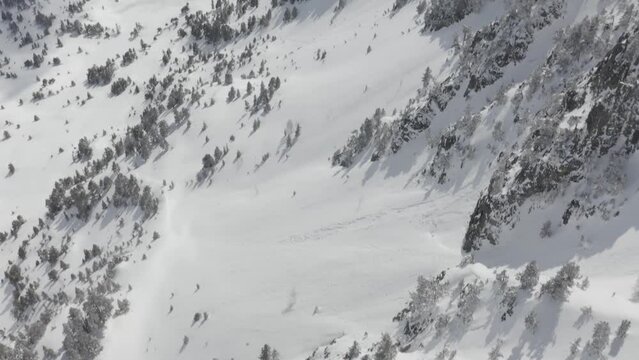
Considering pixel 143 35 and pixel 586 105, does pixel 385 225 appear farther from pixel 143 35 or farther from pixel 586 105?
pixel 143 35

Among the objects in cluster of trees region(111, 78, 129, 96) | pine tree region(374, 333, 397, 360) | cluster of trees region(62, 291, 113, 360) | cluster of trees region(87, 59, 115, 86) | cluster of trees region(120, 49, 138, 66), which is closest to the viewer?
pine tree region(374, 333, 397, 360)

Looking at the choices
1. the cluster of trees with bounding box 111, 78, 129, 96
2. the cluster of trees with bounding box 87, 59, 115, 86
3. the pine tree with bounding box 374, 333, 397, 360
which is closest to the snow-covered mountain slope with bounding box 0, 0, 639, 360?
the pine tree with bounding box 374, 333, 397, 360

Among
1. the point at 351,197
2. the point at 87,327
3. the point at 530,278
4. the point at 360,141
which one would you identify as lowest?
the point at 530,278

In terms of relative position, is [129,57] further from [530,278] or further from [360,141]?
[530,278]

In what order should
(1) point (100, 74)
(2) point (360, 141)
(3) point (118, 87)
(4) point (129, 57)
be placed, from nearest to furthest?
(2) point (360, 141) → (3) point (118, 87) → (1) point (100, 74) → (4) point (129, 57)

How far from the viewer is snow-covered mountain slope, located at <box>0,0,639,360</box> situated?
70.7 ft

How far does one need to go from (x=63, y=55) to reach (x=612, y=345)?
307 feet

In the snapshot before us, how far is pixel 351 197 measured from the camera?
36.8 m

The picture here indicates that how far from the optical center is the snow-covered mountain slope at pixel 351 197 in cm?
2155

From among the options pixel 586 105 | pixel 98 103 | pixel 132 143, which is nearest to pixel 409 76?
pixel 586 105

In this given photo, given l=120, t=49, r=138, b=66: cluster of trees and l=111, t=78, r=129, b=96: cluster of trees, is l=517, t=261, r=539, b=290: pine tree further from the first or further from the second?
l=120, t=49, r=138, b=66: cluster of trees

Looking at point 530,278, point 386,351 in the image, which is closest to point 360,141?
point 530,278

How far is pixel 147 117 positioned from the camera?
59.8m

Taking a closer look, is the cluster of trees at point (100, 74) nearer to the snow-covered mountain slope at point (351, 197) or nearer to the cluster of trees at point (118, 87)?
the cluster of trees at point (118, 87)
